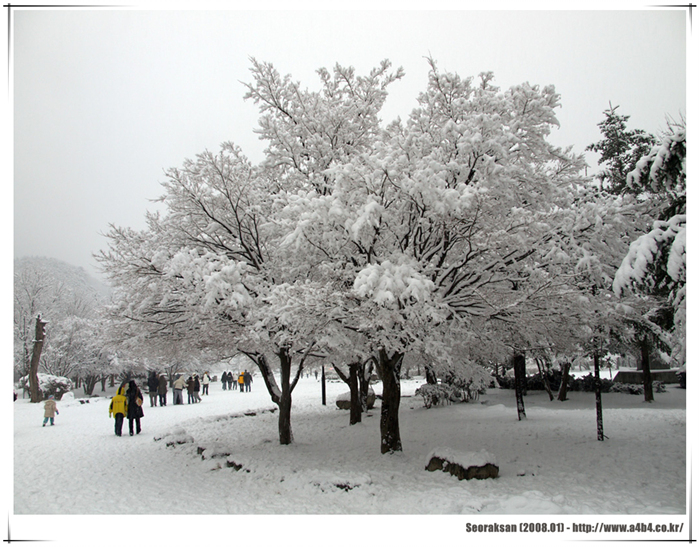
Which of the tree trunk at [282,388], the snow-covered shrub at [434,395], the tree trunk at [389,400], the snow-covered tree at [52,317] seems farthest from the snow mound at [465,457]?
the snow-covered tree at [52,317]

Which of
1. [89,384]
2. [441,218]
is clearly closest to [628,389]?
[441,218]

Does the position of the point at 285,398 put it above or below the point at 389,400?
below

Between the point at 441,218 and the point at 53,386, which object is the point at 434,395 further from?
the point at 53,386

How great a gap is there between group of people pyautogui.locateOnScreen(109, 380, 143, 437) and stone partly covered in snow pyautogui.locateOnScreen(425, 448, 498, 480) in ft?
29.2

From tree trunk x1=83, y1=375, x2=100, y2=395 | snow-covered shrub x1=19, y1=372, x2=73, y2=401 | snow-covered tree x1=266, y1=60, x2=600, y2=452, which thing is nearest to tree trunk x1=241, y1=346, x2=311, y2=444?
snow-covered tree x1=266, y1=60, x2=600, y2=452

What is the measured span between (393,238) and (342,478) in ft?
13.1

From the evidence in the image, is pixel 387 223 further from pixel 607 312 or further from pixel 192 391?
pixel 192 391

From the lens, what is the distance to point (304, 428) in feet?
40.5

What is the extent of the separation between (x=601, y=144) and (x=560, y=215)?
32.4ft

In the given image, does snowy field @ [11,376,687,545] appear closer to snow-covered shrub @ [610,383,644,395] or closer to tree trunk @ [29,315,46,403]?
snow-covered shrub @ [610,383,644,395]

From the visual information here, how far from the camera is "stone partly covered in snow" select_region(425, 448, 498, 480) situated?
620cm

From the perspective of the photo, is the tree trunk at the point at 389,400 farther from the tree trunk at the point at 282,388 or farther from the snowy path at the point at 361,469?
the tree trunk at the point at 282,388

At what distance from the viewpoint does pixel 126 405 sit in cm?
1152
